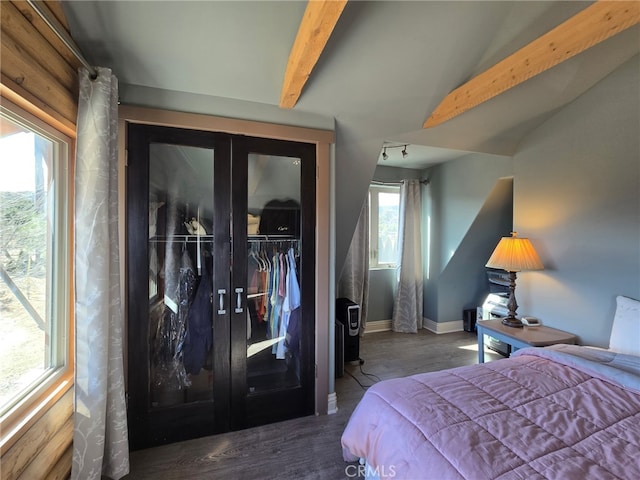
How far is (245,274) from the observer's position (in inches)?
78.2

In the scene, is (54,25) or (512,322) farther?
(512,322)

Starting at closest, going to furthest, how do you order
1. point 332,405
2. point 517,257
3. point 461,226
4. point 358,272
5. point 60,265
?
point 60,265 → point 332,405 → point 517,257 → point 461,226 → point 358,272

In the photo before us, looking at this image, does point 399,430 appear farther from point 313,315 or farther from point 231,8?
point 231,8

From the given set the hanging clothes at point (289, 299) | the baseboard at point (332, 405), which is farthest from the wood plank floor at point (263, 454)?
the hanging clothes at point (289, 299)

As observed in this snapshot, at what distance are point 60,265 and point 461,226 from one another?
392cm

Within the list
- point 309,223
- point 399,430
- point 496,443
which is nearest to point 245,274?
point 309,223

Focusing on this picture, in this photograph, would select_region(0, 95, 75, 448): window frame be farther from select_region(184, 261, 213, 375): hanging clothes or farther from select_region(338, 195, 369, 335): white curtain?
select_region(338, 195, 369, 335): white curtain

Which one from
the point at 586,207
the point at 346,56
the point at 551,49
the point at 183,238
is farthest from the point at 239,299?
the point at 586,207

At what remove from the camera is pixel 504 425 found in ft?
3.76

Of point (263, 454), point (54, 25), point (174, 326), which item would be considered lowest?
point (263, 454)

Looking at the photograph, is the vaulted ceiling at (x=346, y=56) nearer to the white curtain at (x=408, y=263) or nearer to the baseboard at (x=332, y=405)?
the white curtain at (x=408, y=263)

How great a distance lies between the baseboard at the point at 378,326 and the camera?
4.09 metres

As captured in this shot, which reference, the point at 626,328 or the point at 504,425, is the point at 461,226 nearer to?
the point at 626,328

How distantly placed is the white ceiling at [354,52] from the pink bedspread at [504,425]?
190 centimetres
